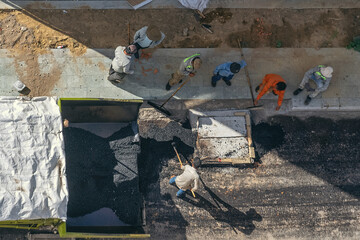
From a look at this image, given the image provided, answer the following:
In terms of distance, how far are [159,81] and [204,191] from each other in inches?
129

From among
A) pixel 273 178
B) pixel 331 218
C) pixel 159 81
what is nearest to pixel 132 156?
pixel 159 81

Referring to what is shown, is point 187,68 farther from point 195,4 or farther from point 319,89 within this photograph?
point 319,89

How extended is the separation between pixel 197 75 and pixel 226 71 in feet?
3.89

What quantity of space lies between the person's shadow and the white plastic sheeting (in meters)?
4.94

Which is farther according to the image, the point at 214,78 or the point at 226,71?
the point at 214,78

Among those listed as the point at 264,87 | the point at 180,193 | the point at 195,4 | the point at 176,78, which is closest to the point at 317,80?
the point at 264,87

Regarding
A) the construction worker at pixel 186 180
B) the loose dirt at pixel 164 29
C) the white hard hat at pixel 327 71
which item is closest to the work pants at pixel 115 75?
the loose dirt at pixel 164 29

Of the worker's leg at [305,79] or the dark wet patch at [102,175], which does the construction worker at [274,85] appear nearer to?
the worker's leg at [305,79]

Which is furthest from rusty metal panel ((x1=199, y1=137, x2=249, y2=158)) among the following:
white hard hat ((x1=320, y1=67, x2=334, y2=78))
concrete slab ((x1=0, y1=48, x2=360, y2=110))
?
white hard hat ((x1=320, y1=67, x2=334, y2=78))

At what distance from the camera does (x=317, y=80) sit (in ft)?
24.7

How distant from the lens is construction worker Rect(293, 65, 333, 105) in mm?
7148

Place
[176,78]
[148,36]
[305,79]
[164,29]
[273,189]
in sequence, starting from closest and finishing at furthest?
[148,36], [176,78], [305,79], [273,189], [164,29]

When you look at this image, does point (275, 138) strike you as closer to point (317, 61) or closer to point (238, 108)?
point (238, 108)

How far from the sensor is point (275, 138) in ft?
26.8
